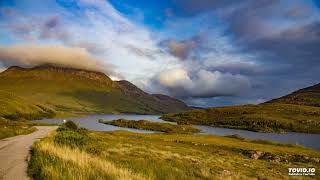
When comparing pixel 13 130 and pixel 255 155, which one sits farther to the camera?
pixel 255 155

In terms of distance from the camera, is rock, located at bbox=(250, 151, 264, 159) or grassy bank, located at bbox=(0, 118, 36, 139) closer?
grassy bank, located at bbox=(0, 118, 36, 139)

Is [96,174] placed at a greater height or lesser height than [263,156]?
greater

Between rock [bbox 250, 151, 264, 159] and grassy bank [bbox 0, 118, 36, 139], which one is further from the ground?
grassy bank [bbox 0, 118, 36, 139]

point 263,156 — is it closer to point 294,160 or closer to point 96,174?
point 294,160

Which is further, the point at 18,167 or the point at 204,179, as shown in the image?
the point at 204,179

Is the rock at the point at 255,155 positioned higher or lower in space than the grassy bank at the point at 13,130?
lower

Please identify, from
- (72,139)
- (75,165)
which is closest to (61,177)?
(75,165)

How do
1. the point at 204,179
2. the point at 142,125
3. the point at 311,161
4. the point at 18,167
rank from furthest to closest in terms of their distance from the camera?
the point at 142,125 < the point at 311,161 < the point at 204,179 < the point at 18,167

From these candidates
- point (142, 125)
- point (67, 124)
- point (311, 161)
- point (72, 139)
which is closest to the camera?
point (72, 139)

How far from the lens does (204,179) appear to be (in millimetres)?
22094

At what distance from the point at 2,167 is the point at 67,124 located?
222 ft

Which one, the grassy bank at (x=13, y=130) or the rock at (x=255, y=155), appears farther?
the rock at (x=255, y=155)

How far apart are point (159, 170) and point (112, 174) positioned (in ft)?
Result: 16.8

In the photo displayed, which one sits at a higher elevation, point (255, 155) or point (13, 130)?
point (13, 130)
